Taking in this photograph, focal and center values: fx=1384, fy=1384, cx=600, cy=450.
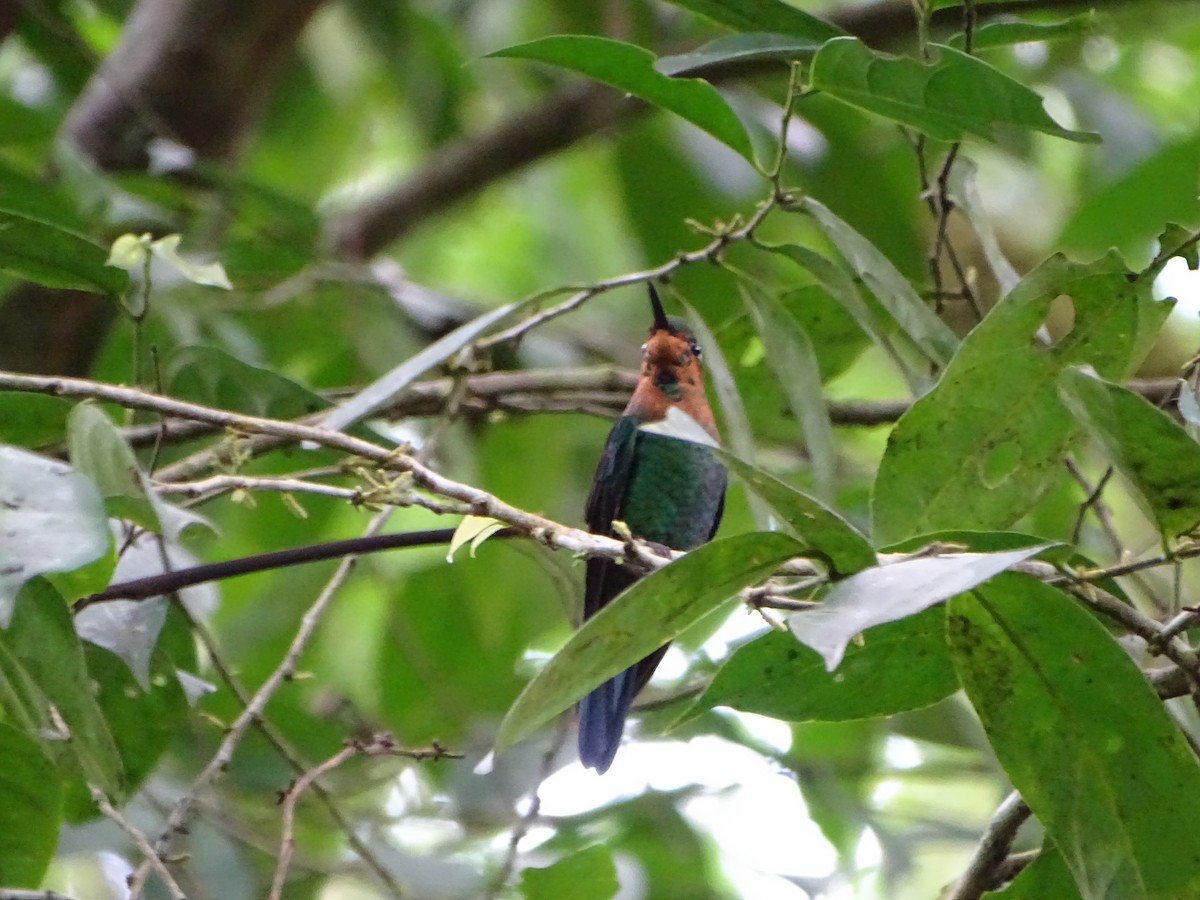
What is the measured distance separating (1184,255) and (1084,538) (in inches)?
45.5

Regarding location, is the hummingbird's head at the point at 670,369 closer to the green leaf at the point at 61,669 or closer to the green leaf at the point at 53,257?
the green leaf at the point at 53,257

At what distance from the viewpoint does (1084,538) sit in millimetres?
2539

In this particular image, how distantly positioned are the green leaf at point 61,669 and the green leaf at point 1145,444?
937 mm

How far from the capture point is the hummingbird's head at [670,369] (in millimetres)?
2875

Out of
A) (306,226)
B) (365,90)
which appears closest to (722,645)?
(306,226)

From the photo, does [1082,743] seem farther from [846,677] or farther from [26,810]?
[26,810]

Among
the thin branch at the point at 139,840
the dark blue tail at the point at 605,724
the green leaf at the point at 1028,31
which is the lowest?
the thin branch at the point at 139,840

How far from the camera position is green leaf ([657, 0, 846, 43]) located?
5.61 feet

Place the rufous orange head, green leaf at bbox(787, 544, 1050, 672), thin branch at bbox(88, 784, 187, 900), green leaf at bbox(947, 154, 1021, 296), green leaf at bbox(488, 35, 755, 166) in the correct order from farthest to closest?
the rufous orange head, green leaf at bbox(947, 154, 1021, 296), green leaf at bbox(488, 35, 755, 166), thin branch at bbox(88, 784, 187, 900), green leaf at bbox(787, 544, 1050, 672)

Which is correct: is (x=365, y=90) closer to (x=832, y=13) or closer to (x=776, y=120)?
(x=776, y=120)

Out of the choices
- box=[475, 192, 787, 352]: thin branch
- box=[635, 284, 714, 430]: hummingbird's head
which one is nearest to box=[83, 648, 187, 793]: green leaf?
box=[475, 192, 787, 352]: thin branch

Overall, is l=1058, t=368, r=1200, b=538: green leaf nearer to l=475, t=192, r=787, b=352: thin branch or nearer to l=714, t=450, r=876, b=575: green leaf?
l=714, t=450, r=876, b=575: green leaf

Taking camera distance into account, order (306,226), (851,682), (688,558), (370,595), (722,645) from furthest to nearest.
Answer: (370,595)
(306,226)
(722,645)
(851,682)
(688,558)

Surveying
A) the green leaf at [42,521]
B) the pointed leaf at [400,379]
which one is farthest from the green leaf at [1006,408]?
the green leaf at [42,521]
